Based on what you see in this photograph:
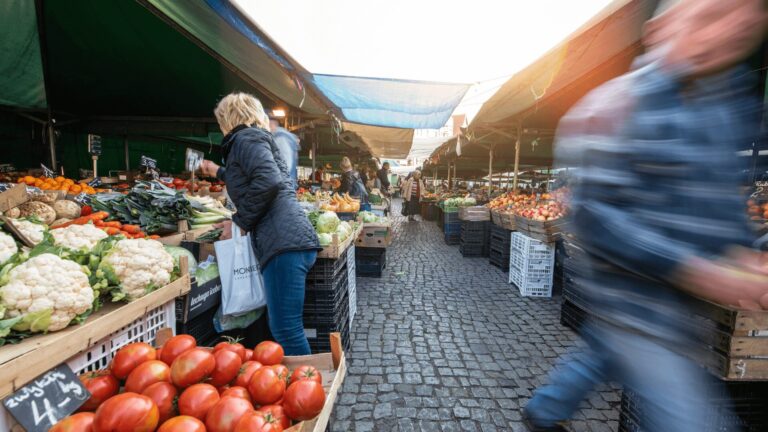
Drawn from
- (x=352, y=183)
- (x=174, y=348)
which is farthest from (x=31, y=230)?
(x=352, y=183)

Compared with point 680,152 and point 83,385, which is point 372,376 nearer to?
point 83,385

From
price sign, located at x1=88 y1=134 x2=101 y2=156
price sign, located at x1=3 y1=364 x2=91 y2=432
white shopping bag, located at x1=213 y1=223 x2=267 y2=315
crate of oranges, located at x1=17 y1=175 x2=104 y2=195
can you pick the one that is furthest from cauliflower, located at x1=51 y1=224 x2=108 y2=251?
price sign, located at x1=88 y1=134 x2=101 y2=156

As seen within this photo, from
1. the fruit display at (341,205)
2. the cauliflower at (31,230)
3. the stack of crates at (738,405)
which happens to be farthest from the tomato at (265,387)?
the fruit display at (341,205)

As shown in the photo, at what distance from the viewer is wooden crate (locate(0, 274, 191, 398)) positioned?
981 mm

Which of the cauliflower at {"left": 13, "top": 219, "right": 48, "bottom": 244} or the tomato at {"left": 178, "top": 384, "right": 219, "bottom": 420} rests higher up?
the cauliflower at {"left": 13, "top": 219, "right": 48, "bottom": 244}

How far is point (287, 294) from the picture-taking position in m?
2.15

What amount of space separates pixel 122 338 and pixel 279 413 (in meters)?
0.98

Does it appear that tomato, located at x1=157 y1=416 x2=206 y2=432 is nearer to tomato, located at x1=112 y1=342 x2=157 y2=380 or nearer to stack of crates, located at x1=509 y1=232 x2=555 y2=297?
tomato, located at x1=112 y1=342 x2=157 y2=380

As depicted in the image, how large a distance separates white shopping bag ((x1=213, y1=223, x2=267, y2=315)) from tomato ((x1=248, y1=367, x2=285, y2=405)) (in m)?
1.26

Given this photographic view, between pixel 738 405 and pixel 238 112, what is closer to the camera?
pixel 738 405

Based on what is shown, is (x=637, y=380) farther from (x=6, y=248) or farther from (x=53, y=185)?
(x=53, y=185)

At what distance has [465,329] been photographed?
3.72 meters

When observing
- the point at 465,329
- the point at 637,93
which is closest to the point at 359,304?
the point at 465,329

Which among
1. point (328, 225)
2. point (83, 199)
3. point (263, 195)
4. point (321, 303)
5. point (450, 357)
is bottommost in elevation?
point (450, 357)
